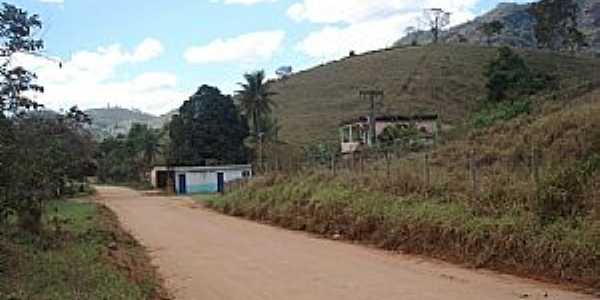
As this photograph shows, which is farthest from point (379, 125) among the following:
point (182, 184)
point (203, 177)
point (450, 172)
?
point (450, 172)

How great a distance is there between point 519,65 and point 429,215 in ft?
192

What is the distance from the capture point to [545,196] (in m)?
16.7

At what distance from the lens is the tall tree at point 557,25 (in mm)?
122750

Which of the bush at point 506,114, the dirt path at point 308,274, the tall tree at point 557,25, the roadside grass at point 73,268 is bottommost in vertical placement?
the dirt path at point 308,274

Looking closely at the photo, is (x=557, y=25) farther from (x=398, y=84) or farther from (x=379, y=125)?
(x=379, y=125)

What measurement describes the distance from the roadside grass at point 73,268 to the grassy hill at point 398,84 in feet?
209

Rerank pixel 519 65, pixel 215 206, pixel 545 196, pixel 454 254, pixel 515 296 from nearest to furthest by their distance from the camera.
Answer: pixel 515 296 → pixel 545 196 → pixel 454 254 → pixel 215 206 → pixel 519 65

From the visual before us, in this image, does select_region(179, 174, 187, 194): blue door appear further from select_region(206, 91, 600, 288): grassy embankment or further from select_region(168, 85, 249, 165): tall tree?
select_region(206, 91, 600, 288): grassy embankment

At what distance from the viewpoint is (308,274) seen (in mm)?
16734

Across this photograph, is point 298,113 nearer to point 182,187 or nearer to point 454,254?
point 182,187

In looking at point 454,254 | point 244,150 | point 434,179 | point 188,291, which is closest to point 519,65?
point 244,150

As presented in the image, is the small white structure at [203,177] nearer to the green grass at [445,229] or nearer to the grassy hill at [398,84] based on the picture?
the grassy hill at [398,84]

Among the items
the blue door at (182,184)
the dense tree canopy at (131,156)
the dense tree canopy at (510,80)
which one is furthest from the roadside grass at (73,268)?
the dense tree canopy at (131,156)

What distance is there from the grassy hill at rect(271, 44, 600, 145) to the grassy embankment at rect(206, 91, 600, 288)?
54197 mm
